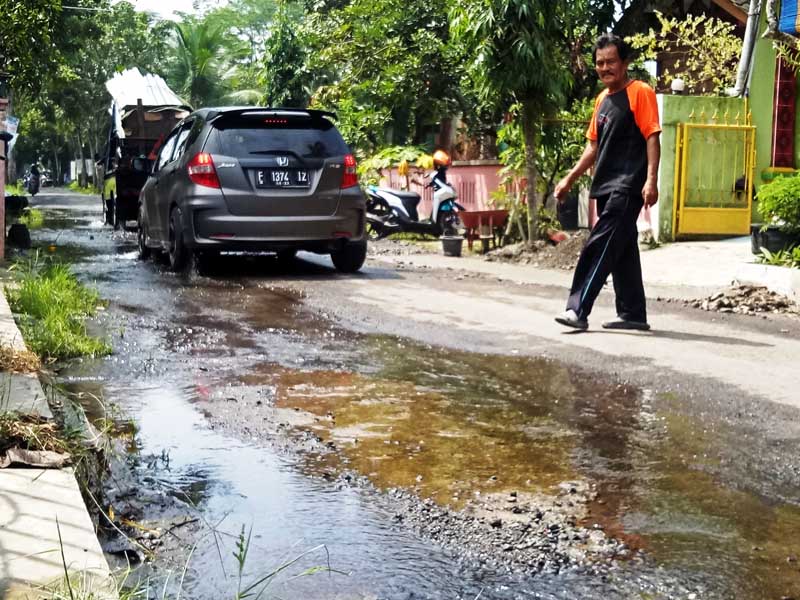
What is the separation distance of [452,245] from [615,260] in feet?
27.7

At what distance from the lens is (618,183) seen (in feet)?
A: 25.7

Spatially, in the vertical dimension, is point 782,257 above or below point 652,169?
below

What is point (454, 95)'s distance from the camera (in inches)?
960

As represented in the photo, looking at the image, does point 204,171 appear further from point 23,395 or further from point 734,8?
point 734,8

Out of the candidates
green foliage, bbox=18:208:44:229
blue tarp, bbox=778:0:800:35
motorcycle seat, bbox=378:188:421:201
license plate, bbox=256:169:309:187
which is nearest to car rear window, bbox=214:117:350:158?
license plate, bbox=256:169:309:187

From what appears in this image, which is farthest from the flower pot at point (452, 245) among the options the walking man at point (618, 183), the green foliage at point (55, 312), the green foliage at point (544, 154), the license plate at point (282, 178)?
the walking man at point (618, 183)

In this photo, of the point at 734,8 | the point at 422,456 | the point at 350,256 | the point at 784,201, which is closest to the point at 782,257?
the point at 784,201

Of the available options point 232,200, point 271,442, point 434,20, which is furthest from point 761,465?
point 434,20

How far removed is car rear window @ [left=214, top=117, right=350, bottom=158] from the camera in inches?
458

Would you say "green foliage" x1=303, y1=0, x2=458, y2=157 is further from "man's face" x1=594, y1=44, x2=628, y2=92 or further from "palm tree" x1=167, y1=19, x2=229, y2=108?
"palm tree" x1=167, y1=19, x2=229, y2=108

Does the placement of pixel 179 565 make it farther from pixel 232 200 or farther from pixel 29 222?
pixel 29 222

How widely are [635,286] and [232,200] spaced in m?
4.89

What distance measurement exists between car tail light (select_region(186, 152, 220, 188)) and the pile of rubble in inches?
190

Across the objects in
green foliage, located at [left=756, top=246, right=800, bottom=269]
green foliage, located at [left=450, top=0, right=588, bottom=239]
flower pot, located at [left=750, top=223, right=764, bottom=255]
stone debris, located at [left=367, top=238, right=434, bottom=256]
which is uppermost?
green foliage, located at [left=450, top=0, right=588, bottom=239]
